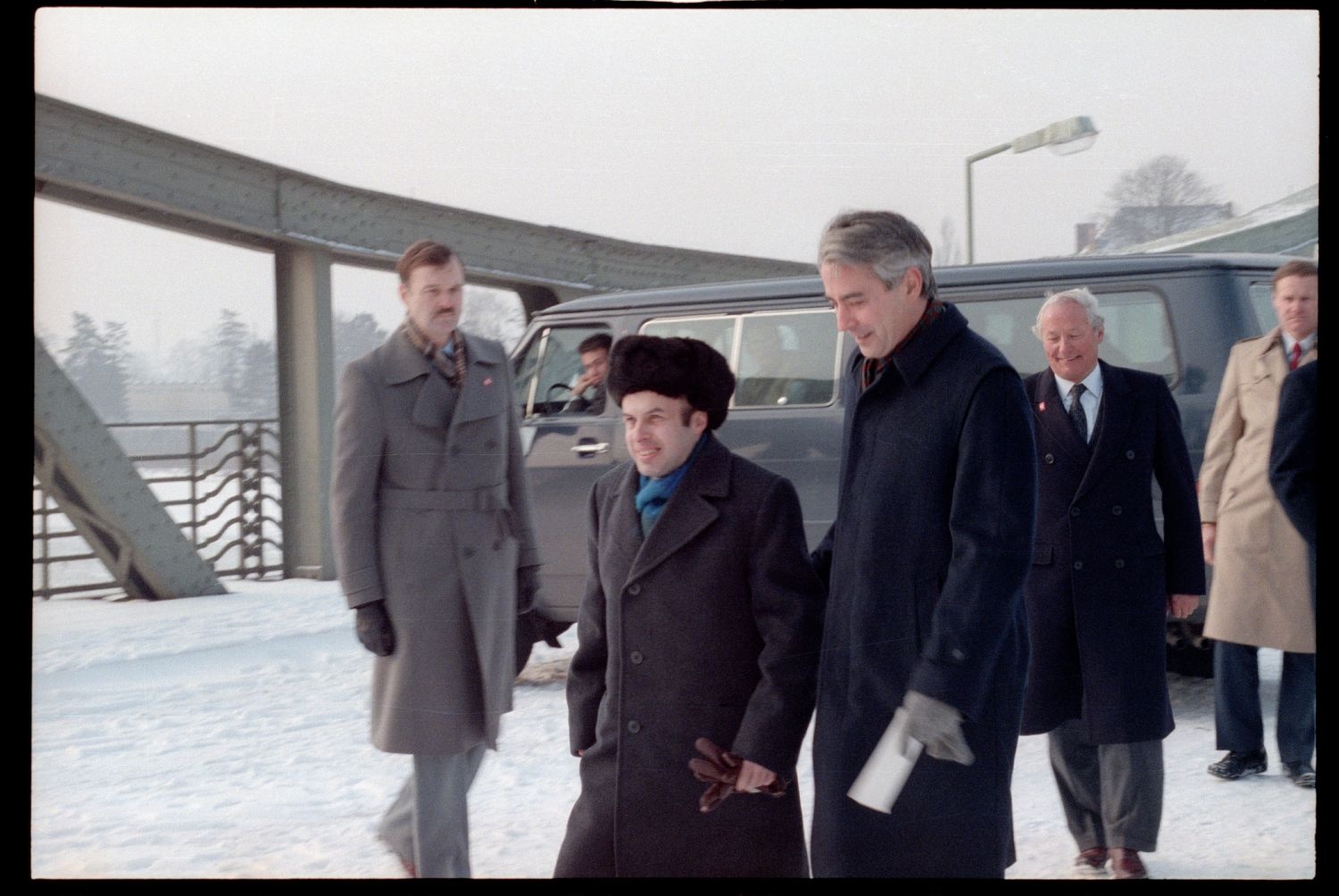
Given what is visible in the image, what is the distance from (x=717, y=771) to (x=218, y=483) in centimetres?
141

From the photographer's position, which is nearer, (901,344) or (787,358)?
(901,344)

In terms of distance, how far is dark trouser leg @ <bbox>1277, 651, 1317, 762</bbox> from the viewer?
3.05 metres

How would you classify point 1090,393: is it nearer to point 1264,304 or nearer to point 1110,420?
point 1110,420

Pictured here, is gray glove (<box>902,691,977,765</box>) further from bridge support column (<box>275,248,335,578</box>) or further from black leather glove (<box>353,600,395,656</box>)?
bridge support column (<box>275,248,335,578</box>)

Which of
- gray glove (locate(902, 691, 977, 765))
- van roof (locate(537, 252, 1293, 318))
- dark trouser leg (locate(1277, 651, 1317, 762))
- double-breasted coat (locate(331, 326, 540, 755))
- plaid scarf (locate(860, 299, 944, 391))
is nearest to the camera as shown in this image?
gray glove (locate(902, 691, 977, 765))

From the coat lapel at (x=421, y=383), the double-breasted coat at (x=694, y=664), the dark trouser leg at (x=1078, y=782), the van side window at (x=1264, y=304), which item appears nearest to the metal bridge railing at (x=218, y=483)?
the coat lapel at (x=421, y=383)

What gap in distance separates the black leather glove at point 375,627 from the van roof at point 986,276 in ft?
2.53

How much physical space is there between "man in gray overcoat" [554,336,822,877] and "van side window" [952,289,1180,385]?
2.80 feet

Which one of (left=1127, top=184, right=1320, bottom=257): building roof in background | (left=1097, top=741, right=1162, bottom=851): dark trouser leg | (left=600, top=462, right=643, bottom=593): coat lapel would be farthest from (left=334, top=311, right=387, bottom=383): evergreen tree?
(left=1097, top=741, right=1162, bottom=851): dark trouser leg

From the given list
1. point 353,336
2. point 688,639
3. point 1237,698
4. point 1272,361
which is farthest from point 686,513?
point 1237,698

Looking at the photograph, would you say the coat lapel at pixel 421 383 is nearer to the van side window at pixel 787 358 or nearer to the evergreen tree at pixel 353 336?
the evergreen tree at pixel 353 336

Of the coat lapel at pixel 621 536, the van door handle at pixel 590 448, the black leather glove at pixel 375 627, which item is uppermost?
the van door handle at pixel 590 448

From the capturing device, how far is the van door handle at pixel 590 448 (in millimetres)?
2809

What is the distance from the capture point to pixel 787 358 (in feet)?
9.37
